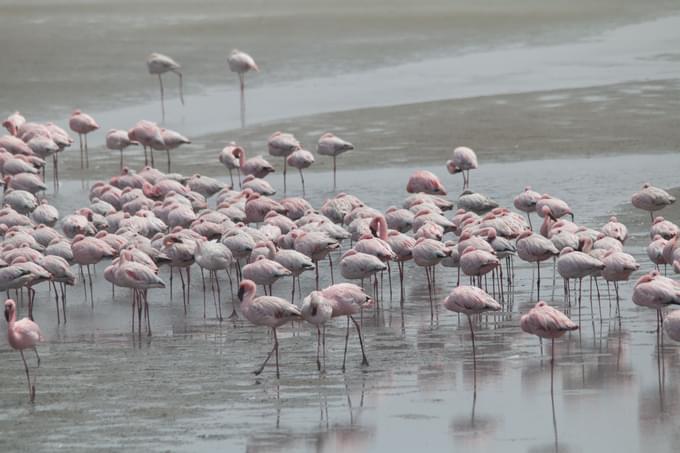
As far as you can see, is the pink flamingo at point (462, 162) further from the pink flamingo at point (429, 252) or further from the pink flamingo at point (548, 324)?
the pink flamingo at point (548, 324)

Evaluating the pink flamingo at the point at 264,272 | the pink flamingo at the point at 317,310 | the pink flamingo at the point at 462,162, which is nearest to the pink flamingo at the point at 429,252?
the pink flamingo at the point at 264,272

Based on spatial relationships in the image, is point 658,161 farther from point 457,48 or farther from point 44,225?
point 457,48

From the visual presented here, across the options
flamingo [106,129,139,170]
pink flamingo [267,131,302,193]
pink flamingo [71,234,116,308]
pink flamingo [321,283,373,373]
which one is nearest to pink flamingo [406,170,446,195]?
pink flamingo [267,131,302,193]

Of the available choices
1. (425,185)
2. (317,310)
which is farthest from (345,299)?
(425,185)

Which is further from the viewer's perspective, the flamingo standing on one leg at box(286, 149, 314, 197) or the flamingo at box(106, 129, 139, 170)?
the flamingo at box(106, 129, 139, 170)

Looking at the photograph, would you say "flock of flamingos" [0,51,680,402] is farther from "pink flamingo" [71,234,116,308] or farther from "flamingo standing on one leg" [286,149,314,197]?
"flamingo standing on one leg" [286,149,314,197]

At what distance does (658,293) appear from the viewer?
11.9 metres

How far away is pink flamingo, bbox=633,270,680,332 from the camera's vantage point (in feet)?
38.8

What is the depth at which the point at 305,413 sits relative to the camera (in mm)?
10680

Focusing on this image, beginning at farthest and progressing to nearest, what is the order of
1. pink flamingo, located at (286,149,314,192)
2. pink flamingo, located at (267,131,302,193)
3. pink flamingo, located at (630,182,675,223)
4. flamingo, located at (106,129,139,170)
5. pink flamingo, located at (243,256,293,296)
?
flamingo, located at (106,129,139,170) → pink flamingo, located at (267,131,302,193) → pink flamingo, located at (286,149,314,192) → pink flamingo, located at (630,182,675,223) → pink flamingo, located at (243,256,293,296)

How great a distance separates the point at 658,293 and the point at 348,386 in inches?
106

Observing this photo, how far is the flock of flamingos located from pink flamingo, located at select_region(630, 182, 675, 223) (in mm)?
16

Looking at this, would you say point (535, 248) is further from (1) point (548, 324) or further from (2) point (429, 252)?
(1) point (548, 324)

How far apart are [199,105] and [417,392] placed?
59.0 ft
